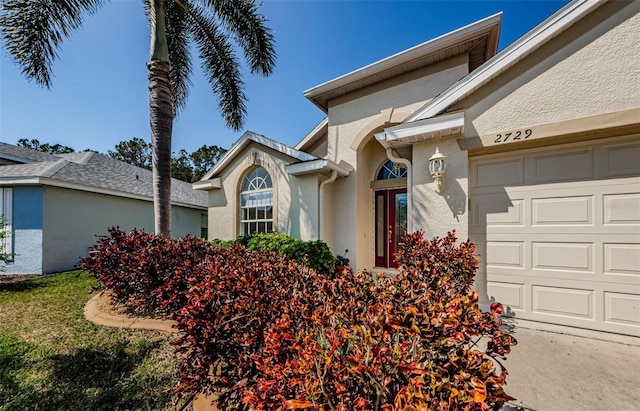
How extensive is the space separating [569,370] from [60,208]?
1655cm

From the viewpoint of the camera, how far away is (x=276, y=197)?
9.68 meters

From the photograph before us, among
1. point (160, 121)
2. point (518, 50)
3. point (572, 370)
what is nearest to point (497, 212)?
point (572, 370)

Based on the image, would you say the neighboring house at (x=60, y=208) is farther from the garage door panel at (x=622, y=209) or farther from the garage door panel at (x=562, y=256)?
the garage door panel at (x=622, y=209)

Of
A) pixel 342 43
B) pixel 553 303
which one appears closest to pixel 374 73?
pixel 342 43

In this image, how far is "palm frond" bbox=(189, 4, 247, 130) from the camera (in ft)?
34.5

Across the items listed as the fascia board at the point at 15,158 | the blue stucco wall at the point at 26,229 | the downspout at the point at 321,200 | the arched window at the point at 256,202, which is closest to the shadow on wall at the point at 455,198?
the downspout at the point at 321,200

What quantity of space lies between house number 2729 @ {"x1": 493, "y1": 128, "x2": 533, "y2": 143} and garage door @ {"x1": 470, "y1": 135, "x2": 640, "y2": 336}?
347 millimetres

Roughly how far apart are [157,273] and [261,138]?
6184mm

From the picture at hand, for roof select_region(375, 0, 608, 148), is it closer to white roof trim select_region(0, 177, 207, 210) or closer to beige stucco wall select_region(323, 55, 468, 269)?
beige stucco wall select_region(323, 55, 468, 269)

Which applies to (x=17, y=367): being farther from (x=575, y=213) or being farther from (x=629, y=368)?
(x=575, y=213)

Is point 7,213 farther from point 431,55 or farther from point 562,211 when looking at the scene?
point 562,211

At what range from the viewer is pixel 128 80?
39.7 ft

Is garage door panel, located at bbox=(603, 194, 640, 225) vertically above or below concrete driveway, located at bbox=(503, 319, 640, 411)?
above

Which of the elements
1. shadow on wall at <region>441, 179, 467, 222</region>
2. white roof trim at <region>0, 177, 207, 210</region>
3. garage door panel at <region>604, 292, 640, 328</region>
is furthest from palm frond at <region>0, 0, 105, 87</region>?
garage door panel at <region>604, 292, 640, 328</region>
